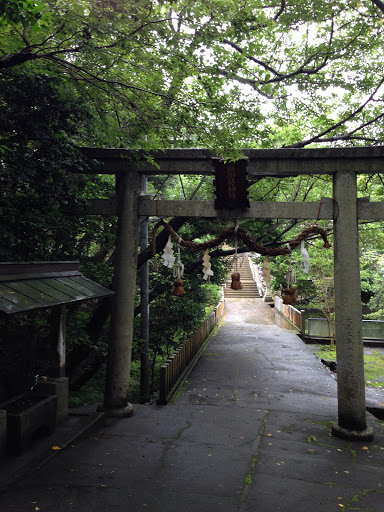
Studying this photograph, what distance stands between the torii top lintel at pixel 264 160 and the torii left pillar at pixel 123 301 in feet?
1.17

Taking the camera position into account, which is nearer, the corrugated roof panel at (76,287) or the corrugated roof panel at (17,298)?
the corrugated roof panel at (17,298)

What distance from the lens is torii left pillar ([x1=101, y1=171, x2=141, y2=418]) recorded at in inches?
289

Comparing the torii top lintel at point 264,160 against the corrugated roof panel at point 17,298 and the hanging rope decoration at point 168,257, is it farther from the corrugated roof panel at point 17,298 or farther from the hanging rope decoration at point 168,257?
the corrugated roof panel at point 17,298

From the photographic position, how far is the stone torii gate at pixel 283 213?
6.74 meters

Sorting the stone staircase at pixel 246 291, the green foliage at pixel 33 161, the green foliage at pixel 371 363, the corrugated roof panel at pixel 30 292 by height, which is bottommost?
the green foliage at pixel 371 363

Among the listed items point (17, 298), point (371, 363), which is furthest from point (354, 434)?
point (371, 363)

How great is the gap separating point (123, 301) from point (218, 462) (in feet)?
11.1

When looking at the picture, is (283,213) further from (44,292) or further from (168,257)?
(44,292)

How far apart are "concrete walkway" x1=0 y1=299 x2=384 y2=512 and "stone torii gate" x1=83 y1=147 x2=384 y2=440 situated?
820mm

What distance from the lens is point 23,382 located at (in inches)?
249

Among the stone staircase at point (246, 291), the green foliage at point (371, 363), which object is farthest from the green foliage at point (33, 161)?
the stone staircase at point (246, 291)

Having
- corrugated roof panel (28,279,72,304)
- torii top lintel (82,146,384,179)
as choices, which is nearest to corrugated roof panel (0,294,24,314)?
corrugated roof panel (28,279,72,304)

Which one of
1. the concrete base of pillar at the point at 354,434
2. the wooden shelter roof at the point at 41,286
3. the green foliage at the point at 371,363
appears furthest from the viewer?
the green foliage at the point at 371,363

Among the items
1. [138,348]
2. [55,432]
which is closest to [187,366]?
[138,348]
